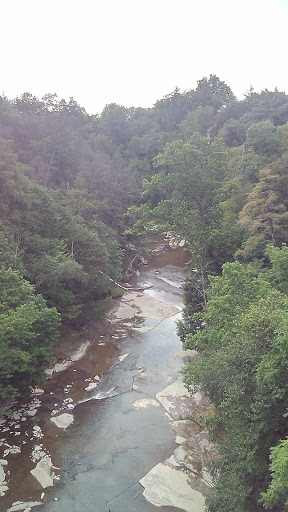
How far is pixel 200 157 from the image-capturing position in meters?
27.6

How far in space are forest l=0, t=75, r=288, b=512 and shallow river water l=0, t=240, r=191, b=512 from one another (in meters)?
2.14

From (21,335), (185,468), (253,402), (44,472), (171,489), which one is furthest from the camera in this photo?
(21,335)

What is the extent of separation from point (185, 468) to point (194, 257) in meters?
14.9

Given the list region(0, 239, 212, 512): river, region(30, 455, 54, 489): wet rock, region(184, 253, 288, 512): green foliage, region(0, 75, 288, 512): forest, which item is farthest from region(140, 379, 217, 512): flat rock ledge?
region(30, 455, 54, 489): wet rock

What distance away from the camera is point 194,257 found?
89.0 ft

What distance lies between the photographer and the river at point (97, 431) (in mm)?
14062

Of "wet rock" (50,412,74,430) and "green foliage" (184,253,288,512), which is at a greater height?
"green foliage" (184,253,288,512)

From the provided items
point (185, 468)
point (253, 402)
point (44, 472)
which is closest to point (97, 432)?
point (44, 472)

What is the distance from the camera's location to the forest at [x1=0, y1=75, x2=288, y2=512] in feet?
34.4

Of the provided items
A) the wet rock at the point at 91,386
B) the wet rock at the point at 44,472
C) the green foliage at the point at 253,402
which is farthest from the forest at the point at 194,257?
the wet rock at the point at 44,472

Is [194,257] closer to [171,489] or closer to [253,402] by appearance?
[171,489]

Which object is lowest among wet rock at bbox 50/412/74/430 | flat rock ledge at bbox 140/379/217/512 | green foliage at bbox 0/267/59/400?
flat rock ledge at bbox 140/379/217/512

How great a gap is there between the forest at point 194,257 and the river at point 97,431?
6.99 feet

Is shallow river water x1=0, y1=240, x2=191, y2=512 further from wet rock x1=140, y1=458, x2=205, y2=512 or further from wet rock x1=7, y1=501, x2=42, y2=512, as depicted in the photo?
wet rock x1=140, y1=458, x2=205, y2=512
